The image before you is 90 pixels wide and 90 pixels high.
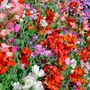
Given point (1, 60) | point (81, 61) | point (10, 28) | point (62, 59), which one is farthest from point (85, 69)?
point (1, 60)

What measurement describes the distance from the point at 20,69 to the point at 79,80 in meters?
0.63

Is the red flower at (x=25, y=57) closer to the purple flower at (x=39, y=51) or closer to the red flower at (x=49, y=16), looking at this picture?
the purple flower at (x=39, y=51)

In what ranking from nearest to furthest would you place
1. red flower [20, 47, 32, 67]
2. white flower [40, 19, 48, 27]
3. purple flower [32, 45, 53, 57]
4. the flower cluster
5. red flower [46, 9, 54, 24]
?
the flower cluster, red flower [20, 47, 32, 67], purple flower [32, 45, 53, 57], white flower [40, 19, 48, 27], red flower [46, 9, 54, 24]

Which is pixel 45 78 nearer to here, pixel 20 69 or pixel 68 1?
pixel 20 69

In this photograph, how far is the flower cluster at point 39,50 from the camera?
305cm

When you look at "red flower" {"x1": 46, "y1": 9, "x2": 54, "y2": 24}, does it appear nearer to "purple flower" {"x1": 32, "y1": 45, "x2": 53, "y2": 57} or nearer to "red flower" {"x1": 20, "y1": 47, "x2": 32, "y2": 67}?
"purple flower" {"x1": 32, "y1": 45, "x2": 53, "y2": 57}

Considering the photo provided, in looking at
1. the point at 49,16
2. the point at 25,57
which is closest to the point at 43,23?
the point at 49,16

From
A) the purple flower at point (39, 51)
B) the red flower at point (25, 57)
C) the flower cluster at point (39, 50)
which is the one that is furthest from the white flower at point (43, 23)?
the red flower at point (25, 57)

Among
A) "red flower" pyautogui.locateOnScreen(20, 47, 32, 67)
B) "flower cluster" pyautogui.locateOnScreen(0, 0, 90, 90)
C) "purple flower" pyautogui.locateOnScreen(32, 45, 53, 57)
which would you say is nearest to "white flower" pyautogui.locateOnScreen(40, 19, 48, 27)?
"flower cluster" pyautogui.locateOnScreen(0, 0, 90, 90)

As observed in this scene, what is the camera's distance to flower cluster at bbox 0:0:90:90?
3055mm

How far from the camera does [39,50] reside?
11.8 ft

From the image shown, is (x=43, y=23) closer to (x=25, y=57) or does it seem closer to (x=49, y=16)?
(x=49, y=16)

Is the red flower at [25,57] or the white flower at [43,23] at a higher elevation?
the white flower at [43,23]

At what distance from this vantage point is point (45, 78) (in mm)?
3402
